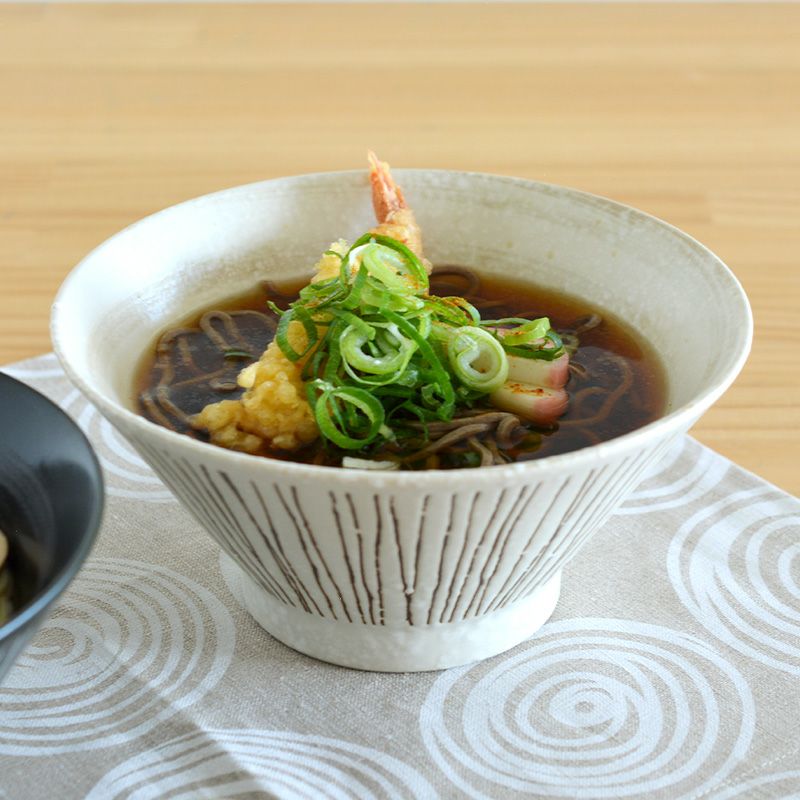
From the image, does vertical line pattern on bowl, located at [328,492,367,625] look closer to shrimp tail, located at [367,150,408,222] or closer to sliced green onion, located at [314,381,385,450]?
sliced green onion, located at [314,381,385,450]

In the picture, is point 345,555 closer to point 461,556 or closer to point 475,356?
point 461,556


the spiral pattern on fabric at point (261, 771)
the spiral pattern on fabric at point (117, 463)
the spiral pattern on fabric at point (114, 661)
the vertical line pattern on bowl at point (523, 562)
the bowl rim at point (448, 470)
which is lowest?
the spiral pattern on fabric at point (117, 463)

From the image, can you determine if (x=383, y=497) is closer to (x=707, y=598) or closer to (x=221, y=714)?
(x=221, y=714)

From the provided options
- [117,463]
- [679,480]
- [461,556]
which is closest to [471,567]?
[461,556]

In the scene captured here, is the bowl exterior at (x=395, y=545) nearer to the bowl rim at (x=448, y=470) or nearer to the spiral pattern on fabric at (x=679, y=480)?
the bowl rim at (x=448, y=470)

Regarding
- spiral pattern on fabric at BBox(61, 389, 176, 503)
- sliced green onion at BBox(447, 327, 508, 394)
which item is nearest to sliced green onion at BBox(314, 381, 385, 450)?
sliced green onion at BBox(447, 327, 508, 394)

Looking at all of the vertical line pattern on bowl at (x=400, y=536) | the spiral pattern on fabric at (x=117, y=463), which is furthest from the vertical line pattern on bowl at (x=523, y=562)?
the spiral pattern on fabric at (x=117, y=463)

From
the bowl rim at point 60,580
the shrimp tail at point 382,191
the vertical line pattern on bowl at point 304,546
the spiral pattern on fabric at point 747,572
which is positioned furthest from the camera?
the shrimp tail at point 382,191
